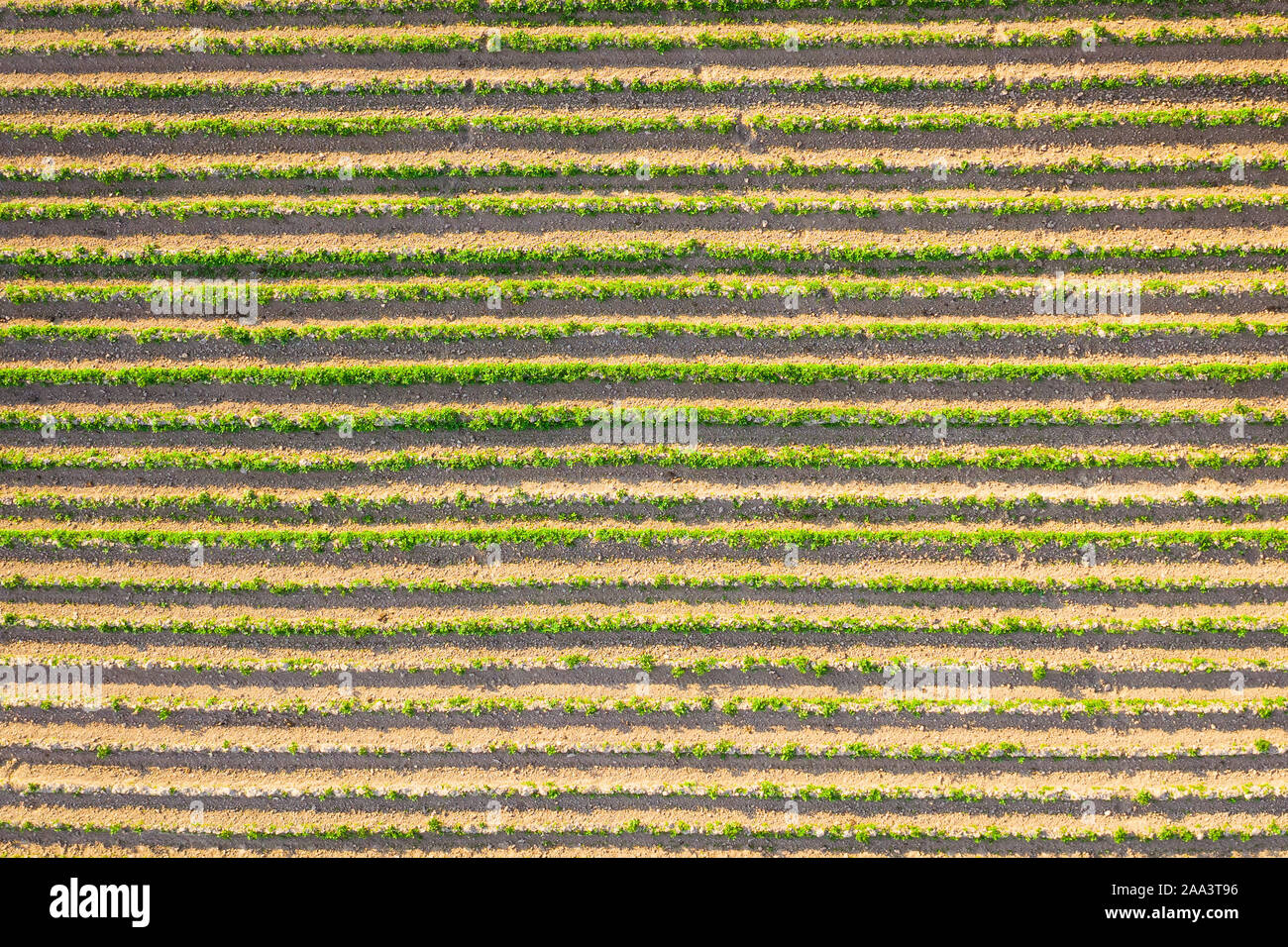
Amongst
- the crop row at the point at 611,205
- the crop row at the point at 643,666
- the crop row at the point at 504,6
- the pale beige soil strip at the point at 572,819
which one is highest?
the crop row at the point at 504,6

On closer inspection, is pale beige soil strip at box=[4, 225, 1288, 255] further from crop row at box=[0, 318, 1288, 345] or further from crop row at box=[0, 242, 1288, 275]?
crop row at box=[0, 318, 1288, 345]

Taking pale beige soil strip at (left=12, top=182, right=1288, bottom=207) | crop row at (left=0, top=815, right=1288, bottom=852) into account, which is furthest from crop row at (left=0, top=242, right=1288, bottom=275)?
crop row at (left=0, top=815, right=1288, bottom=852)

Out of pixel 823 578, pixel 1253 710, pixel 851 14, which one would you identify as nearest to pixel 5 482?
pixel 823 578

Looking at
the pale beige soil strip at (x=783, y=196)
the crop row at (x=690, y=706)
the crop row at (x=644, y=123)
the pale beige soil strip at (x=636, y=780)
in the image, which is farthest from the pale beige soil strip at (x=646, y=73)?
the pale beige soil strip at (x=636, y=780)

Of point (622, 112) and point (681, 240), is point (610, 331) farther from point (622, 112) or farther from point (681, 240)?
point (622, 112)

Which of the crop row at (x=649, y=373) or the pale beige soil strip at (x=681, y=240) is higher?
the pale beige soil strip at (x=681, y=240)

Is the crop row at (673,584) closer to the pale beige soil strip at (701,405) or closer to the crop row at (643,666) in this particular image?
the crop row at (643,666)

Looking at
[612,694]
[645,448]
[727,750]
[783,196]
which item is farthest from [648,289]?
[727,750]
